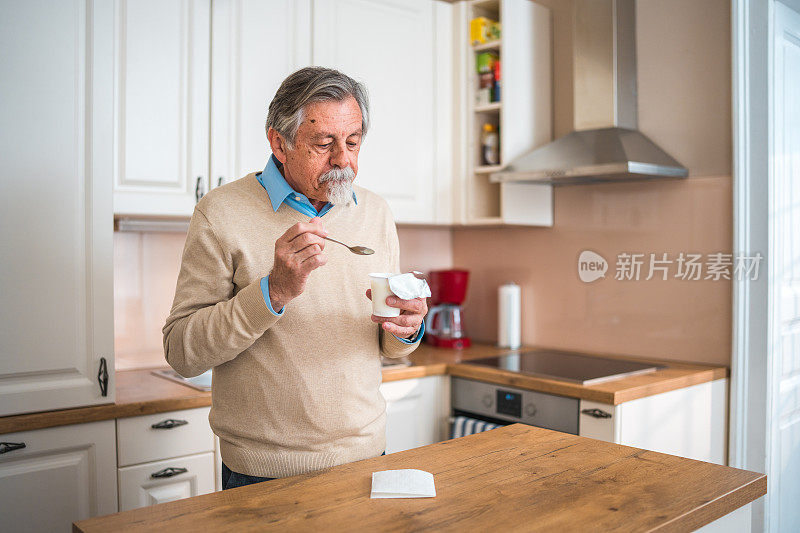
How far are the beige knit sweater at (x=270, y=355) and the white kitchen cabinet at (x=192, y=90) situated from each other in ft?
2.65

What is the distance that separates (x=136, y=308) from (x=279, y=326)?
4.31ft

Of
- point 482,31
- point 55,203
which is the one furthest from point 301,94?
point 482,31

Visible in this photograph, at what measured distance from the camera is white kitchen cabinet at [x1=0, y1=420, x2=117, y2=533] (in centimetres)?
174

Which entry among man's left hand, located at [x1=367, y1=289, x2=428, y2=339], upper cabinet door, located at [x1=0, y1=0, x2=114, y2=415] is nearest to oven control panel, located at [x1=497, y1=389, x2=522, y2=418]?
man's left hand, located at [x1=367, y1=289, x2=428, y2=339]

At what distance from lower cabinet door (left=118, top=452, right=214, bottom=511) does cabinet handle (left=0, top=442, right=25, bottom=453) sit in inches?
10.9

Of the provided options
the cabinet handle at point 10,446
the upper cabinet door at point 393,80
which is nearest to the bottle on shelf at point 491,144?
the upper cabinet door at point 393,80

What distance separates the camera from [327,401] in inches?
57.0

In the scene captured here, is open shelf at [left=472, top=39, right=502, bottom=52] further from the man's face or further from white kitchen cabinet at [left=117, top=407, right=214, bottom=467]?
white kitchen cabinet at [left=117, top=407, right=214, bottom=467]

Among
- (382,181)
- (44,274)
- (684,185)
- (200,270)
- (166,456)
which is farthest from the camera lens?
(382,181)

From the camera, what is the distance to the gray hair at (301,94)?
4.85ft

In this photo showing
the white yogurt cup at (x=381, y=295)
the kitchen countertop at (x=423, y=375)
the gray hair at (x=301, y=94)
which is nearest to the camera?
the white yogurt cup at (x=381, y=295)

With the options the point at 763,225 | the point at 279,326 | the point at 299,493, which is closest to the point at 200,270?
the point at 279,326

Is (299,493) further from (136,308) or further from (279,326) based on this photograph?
(136,308)

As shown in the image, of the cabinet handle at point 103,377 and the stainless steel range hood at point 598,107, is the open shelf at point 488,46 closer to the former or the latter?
the stainless steel range hood at point 598,107
